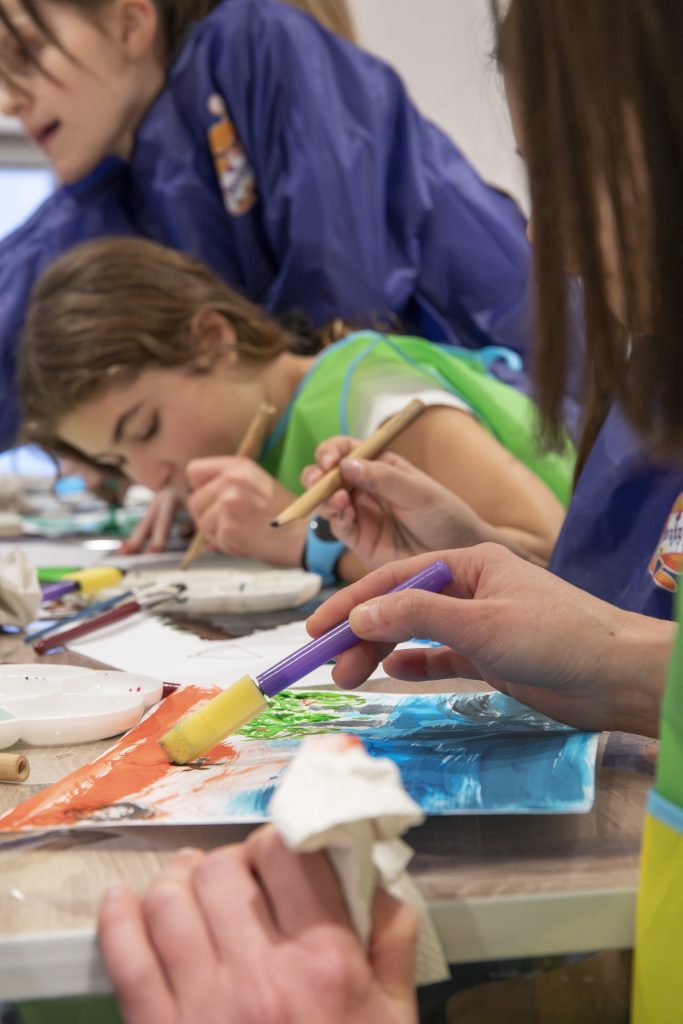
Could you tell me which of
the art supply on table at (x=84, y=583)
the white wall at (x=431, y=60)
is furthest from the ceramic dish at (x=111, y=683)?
the white wall at (x=431, y=60)

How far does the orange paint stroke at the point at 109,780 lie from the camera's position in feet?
1.17

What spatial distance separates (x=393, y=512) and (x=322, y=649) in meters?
0.34

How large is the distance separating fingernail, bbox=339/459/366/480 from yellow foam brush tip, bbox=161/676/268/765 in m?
0.36

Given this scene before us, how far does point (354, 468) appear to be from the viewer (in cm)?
75

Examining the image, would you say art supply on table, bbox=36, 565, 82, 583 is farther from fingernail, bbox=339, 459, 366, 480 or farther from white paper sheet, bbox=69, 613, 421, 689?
fingernail, bbox=339, 459, 366, 480

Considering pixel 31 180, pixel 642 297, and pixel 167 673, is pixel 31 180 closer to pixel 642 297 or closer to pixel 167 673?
pixel 167 673

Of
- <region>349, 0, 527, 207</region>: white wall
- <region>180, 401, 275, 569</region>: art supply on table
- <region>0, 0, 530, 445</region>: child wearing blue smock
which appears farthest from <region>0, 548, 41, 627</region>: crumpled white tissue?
<region>349, 0, 527, 207</region>: white wall

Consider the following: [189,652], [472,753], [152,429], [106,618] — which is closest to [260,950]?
[472,753]

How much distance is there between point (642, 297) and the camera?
40cm

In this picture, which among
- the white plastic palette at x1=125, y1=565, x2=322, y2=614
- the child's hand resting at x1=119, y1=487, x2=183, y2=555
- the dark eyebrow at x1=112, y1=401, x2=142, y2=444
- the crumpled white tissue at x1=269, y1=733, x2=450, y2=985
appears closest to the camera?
the crumpled white tissue at x1=269, y1=733, x2=450, y2=985

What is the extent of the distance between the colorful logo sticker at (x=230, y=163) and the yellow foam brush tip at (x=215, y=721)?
39.8 inches

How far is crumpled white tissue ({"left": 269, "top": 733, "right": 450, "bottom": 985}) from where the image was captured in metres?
0.26

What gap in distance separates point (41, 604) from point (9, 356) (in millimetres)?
675

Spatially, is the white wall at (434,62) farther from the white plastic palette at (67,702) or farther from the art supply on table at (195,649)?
the white plastic palette at (67,702)
